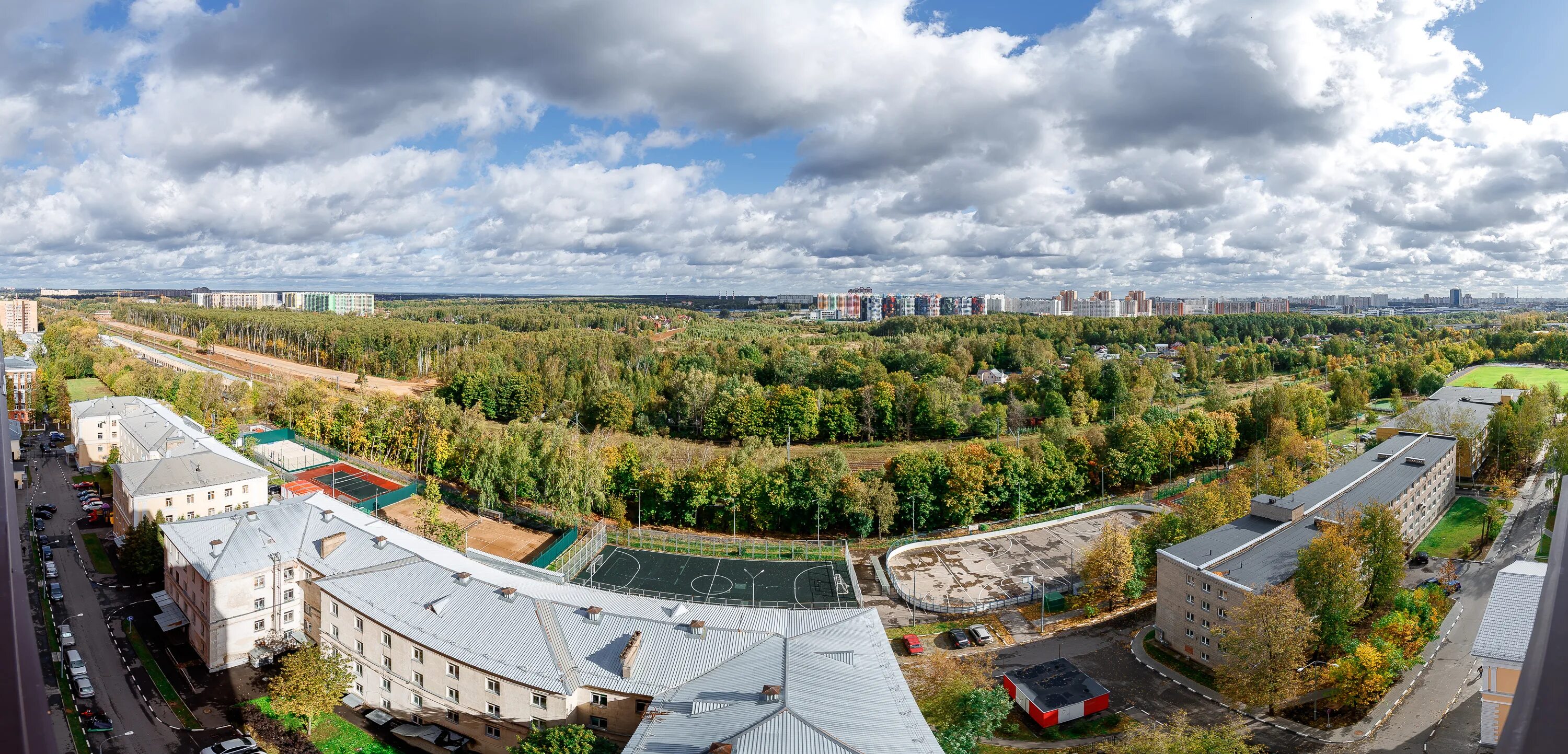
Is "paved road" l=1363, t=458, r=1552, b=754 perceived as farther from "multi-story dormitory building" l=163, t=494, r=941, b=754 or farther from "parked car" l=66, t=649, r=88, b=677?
"parked car" l=66, t=649, r=88, b=677

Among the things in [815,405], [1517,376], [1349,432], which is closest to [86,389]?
[815,405]

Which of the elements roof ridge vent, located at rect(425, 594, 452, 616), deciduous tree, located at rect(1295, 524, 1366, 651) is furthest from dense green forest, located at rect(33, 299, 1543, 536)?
roof ridge vent, located at rect(425, 594, 452, 616)

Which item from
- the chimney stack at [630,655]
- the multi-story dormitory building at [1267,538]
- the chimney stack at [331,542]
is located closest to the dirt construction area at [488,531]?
the chimney stack at [331,542]

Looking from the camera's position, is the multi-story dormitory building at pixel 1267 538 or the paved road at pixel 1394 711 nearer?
the paved road at pixel 1394 711

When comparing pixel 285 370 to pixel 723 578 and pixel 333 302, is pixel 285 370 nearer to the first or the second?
pixel 723 578

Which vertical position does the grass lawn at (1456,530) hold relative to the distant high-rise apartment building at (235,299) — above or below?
below

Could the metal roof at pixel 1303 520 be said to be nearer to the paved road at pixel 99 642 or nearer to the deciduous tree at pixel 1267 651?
the deciduous tree at pixel 1267 651
